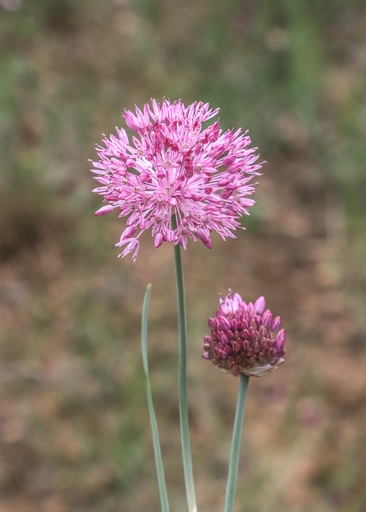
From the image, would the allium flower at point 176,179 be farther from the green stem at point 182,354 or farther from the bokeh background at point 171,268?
the bokeh background at point 171,268

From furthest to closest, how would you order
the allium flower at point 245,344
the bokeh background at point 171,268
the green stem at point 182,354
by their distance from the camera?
1. the bokeh background at point 171,268
2. the allium flower at point 245,344
3. the green stem at point 182,354

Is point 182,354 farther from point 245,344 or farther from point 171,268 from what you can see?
point 171,268

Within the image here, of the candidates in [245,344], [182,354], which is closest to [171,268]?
[245,344]

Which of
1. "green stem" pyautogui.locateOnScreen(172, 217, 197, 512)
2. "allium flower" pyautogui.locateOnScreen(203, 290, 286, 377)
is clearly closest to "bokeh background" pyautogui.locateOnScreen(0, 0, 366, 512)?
"allium flower" pyautogui.locateOnScreen(203, 290, 286, 377)

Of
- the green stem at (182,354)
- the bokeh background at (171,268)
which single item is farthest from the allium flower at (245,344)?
the bokeh background at (171,268)

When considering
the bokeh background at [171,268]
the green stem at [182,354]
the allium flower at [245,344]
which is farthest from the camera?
the bokeh background at [171,268]

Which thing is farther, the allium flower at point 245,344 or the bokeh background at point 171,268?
the bokeh background at point 171,268

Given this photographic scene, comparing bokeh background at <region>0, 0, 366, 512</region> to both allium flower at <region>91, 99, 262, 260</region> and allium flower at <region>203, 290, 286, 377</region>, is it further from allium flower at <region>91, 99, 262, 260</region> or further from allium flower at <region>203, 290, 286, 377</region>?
allium flower at <region>91, 99, 262, 260</region>
